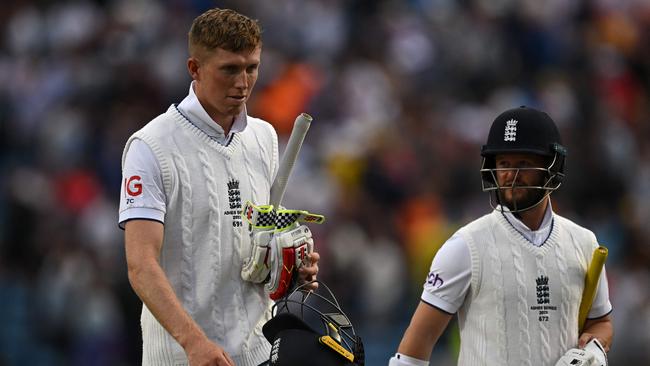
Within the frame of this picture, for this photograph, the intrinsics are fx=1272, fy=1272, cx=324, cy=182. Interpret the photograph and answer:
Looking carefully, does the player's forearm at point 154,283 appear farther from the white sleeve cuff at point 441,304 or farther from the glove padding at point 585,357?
the glove padding at point 585,357

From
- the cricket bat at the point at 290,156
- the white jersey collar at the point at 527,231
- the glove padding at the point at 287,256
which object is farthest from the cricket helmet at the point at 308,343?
the white jersey collar at the point at 527,231

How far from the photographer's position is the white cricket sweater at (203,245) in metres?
5.14

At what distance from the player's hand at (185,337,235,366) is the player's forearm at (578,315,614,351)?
163 centimetres

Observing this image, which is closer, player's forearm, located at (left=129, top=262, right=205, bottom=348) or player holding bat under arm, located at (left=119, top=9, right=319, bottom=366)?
player's forearm, located at (left=129, top=262, right=205, bottom=348)

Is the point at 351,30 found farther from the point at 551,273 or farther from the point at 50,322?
the point at 551,273

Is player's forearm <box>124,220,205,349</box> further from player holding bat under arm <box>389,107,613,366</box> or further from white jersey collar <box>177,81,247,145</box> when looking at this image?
player holding bat under arm <box>389,107,613,366</box>

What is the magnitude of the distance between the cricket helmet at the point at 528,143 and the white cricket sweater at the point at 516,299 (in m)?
0.19

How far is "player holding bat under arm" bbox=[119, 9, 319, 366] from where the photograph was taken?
5109 millimetres

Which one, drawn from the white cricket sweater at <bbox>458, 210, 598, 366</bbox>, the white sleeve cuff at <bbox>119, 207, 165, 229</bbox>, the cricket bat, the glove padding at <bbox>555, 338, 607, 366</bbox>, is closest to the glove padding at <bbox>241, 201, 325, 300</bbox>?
the cricket bat

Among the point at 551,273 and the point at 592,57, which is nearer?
the point at 551,273

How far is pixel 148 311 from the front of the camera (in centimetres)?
Result: 519

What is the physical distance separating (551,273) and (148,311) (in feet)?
5.52

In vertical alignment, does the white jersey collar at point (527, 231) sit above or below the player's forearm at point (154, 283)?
above

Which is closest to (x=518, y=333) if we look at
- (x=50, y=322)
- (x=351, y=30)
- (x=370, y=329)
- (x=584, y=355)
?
(x=584, y=355)
